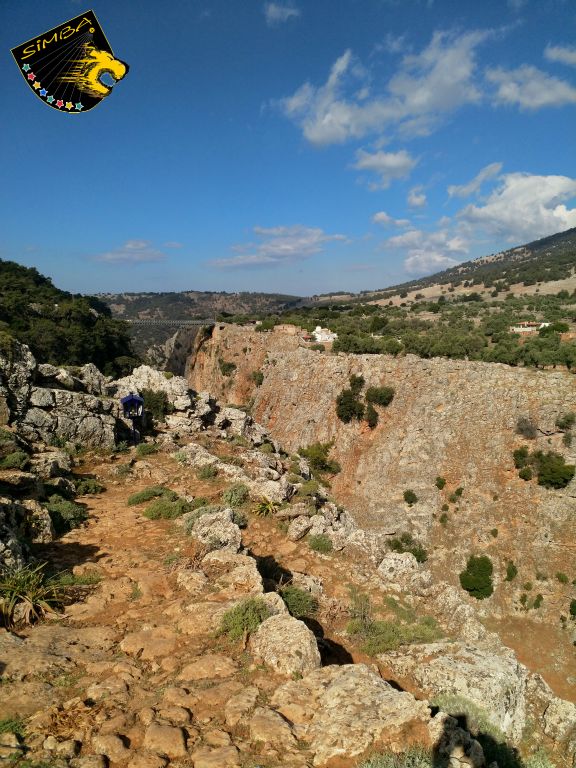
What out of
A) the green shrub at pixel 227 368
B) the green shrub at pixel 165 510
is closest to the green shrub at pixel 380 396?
the green shrub at pixel 227 368

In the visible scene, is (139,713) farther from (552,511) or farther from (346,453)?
(346,453)

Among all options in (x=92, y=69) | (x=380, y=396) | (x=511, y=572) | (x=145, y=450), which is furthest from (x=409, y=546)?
(x=92, y=69)

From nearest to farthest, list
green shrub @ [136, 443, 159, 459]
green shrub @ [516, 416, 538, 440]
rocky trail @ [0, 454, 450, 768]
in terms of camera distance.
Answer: rocky trail @ [0, 454, 450, 768]
green shrub @ [136, 443, 159, 459]
green shrub @ [516, 416, 538, 440]

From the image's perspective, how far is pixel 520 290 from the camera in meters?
73.4

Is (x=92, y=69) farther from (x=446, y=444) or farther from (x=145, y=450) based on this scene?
(x=446, y=444)

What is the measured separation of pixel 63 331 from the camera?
36906 millimetres

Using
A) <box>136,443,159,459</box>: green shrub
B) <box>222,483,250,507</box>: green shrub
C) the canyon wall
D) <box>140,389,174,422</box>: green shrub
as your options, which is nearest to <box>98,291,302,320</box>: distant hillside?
the canyon wall

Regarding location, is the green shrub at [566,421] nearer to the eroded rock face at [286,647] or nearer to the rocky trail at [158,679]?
the rocky trail at [158,679]

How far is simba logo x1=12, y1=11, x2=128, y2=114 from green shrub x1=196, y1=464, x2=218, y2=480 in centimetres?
938

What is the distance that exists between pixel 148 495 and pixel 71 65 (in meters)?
9.37

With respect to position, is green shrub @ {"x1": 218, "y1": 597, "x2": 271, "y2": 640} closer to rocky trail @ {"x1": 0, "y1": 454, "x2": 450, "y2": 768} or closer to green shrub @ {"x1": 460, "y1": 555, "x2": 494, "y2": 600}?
rocky trail @ {"x1": 0, "y1": 454, "x2": 450, "y2": 768}

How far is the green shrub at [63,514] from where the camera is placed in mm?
9039

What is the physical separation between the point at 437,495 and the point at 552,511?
24.0 ft

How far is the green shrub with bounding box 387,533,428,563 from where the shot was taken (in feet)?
91.5
